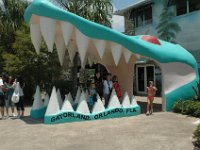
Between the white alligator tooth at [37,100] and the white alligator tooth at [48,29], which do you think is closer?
the white alligator tooth at [48,29]

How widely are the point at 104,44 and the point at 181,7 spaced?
10.6 metres

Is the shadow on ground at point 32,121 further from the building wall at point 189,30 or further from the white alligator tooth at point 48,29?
the building wall at point 189,30

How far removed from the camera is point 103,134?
22.5ft

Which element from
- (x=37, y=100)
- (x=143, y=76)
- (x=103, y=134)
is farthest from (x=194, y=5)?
(x=103, y=134)

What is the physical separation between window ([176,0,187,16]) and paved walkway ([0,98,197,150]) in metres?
10.2

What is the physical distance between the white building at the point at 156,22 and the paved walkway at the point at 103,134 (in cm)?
888

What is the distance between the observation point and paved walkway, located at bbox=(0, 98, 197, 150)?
5.82 metres

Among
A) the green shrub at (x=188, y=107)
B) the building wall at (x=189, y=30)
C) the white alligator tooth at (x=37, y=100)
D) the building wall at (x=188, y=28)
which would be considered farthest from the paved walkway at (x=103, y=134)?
the building wall at (x=188, y=28)

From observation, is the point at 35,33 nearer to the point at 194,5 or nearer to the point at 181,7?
the point at 194,5

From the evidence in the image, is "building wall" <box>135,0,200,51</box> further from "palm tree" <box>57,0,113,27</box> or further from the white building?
"palm tree" <box>57,0,113,27</box>

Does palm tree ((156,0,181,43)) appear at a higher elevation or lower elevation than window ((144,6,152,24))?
lower

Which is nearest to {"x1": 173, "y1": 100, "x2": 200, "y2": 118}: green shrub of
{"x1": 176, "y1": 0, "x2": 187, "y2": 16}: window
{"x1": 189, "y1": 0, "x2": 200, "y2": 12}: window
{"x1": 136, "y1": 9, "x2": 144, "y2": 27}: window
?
{"x1": 189, "y1": 0, "x2": 200, "y2": 12}: window

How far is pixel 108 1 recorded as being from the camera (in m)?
15.2

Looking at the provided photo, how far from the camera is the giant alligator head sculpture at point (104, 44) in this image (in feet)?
26.7
